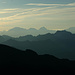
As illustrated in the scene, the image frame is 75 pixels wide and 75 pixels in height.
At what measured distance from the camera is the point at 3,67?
581 feet

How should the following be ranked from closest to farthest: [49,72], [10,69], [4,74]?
[4,74], [10,69], [49,72]

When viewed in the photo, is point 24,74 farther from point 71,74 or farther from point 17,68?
point 71,74

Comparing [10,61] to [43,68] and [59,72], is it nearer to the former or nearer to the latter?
[43,68]

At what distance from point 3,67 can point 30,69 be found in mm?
27304

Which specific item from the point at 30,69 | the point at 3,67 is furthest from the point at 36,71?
the point at 3,67

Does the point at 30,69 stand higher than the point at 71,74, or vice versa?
the point at 30,69

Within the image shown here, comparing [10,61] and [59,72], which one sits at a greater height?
[10,61]

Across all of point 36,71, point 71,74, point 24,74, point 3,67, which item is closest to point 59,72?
point 71,74

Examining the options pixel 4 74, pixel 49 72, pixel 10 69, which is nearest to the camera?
pixel 4 74

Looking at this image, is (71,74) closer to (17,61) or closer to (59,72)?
(59,72)

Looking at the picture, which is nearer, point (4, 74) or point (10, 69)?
point (4, 74)

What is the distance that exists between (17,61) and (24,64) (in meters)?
9.85

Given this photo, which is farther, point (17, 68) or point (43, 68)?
point (43, 68)

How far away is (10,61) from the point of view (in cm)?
19312
